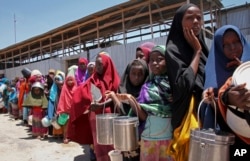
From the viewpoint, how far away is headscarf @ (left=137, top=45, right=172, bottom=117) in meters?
1.99

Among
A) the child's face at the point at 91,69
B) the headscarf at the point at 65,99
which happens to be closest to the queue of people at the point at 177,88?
the child's face at the point at 91,69

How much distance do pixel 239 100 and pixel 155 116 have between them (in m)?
0.93

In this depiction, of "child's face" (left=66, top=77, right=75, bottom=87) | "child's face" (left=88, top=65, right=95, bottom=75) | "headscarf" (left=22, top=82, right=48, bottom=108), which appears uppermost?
"child's face" (left=88, top=65, right=95, bottom=75)

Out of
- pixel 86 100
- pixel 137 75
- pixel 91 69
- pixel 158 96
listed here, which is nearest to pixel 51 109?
pixel 91 69

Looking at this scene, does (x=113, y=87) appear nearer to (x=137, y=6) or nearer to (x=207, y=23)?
(x=137, y=6)

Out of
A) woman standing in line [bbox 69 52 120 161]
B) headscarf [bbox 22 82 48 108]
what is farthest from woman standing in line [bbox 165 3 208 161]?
headscarf [bbox 22 82 48 108]

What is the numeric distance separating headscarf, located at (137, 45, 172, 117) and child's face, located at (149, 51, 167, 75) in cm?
3

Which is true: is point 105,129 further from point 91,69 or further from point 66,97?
point 66,97

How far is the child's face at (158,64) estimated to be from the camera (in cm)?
202

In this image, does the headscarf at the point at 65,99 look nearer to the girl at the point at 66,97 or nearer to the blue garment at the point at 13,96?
the girl at the point at 66,97


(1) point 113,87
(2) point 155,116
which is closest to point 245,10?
(1) point 113,87

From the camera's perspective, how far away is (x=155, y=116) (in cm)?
203

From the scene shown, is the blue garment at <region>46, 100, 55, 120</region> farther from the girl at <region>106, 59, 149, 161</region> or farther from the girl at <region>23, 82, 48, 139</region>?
the girl at <region>106, 59, 149, 161</region>

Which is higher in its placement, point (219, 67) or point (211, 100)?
point (219, 67)
